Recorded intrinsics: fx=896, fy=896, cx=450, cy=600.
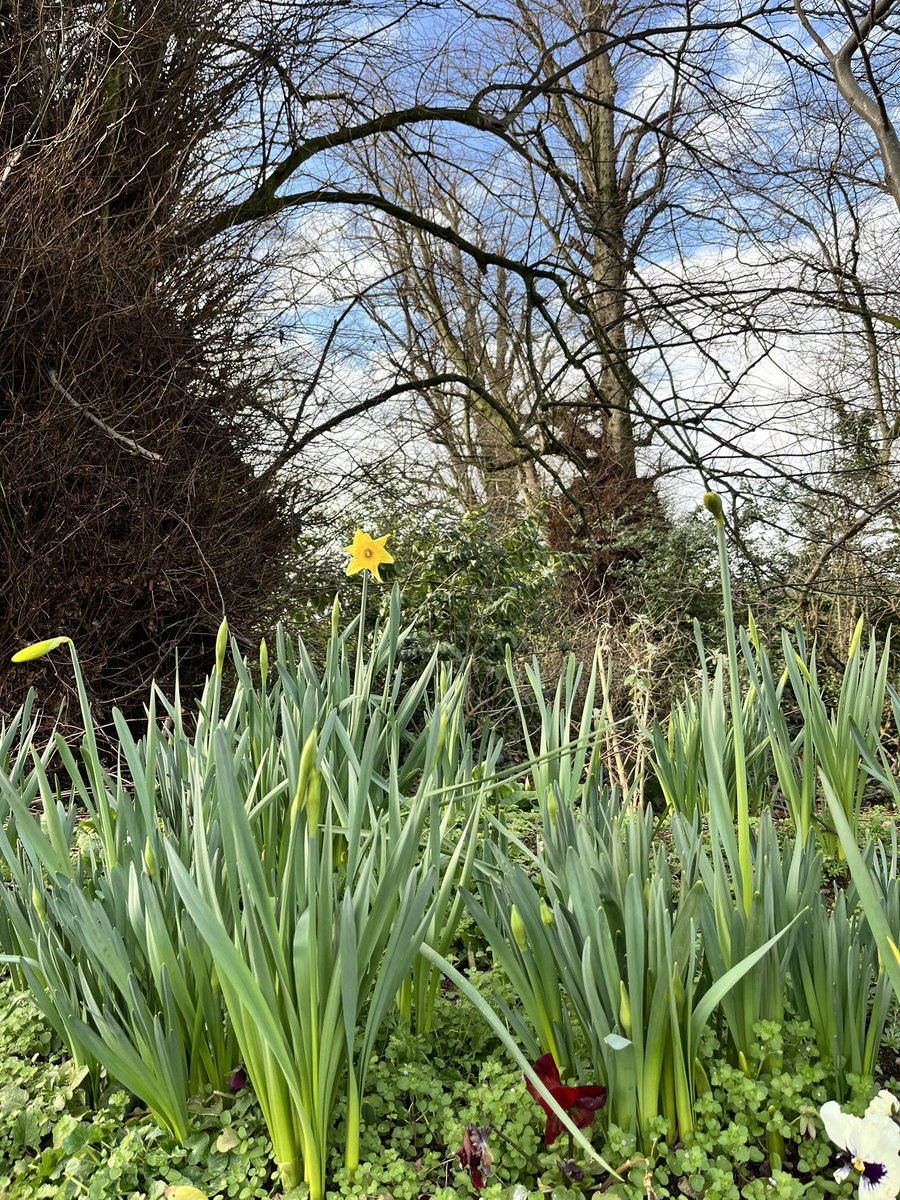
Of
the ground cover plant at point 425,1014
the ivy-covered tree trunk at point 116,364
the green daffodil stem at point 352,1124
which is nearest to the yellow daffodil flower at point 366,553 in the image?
the ground cover plant at point 425,1014

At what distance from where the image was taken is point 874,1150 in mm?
1023

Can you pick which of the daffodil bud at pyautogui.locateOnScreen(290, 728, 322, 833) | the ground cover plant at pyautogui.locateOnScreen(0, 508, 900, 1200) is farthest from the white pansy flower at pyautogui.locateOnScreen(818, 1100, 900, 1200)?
the daffodil bud at pyautogui.locateOnScreen(290, 728, 322, 833)

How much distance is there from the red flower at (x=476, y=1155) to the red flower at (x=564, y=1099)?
0.09 m

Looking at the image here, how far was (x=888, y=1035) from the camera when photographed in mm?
1464

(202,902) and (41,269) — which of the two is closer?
(202,902)

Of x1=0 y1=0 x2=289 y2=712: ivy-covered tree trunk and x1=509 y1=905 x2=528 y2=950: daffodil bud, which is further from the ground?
x1=0 y1=0 x2=289 y2=712: ivy-covered tree trunk

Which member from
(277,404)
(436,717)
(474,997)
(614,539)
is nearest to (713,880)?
(474,997)

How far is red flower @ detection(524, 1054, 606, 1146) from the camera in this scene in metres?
1.14

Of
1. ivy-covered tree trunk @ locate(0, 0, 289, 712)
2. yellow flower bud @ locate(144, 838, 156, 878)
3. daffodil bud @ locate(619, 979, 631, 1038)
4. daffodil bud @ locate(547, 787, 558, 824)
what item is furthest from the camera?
ivy-covered tree trunk @ locate(0, 0, 289, 712)

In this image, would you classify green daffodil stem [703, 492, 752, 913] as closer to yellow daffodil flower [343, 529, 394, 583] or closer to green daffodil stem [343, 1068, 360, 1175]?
green daffodil stem [343, 1068, 360, 1175]

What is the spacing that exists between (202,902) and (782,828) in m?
2.42

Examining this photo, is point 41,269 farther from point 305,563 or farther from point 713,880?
point 713,880

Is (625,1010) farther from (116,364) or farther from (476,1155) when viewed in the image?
(116,364)

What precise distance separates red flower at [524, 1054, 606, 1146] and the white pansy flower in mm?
283
